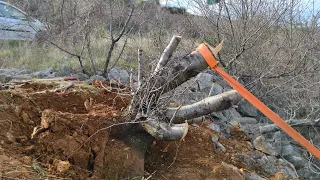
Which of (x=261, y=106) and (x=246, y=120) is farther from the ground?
(x=261, y=106)

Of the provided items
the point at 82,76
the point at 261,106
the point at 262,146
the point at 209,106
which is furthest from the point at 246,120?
the point at 261,106

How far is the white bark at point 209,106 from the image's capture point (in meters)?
3.05

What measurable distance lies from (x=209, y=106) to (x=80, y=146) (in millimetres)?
1066

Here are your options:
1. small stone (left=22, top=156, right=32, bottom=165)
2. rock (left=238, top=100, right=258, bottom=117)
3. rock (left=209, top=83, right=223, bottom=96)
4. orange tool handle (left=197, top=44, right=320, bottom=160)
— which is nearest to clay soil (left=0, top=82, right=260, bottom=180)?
small stone (left=22, top=156, right=32, bottom=165)

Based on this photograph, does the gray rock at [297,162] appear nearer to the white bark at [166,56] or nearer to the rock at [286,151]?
the rock at [286,151]

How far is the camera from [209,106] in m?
3.12

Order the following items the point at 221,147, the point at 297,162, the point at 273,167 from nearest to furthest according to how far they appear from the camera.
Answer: the point at 221,147 → the point at 273,167 → the point at 297,162

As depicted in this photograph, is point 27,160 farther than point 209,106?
No

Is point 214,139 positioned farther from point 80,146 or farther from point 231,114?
point 231,114

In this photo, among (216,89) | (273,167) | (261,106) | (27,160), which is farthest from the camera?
(216,89)

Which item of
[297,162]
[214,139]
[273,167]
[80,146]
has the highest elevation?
[80,146]

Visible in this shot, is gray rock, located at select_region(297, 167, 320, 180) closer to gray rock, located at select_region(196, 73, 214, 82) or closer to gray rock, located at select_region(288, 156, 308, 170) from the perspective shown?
gray rock, located at select_region(288, 156, 308, 170)

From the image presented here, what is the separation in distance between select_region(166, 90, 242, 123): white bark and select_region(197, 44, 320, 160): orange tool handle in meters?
0.18

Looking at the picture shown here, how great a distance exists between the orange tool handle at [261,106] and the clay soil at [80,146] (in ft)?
2.42
